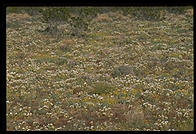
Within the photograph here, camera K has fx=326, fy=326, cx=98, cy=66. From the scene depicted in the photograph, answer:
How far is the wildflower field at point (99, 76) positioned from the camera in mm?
12070

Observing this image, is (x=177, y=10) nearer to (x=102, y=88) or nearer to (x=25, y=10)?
(x=25, y=10)

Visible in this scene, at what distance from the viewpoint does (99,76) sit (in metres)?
17.0

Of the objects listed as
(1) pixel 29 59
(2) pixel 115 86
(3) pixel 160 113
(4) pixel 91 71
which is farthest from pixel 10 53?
(3) pixel 160 113

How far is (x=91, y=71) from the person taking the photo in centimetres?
1805

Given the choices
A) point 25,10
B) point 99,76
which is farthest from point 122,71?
point 25,10

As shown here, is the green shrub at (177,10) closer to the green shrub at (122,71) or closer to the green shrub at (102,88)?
the green shrub at (122,71)

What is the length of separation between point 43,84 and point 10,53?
23.1 feet

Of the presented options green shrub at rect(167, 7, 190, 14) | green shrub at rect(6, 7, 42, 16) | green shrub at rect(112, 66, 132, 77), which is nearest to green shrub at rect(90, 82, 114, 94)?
green shrub at rect(112, 66, 132, 77)

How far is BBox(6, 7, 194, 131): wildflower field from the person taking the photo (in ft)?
39.6

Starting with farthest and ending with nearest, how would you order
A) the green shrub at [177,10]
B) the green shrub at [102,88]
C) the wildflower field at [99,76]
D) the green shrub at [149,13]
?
the green shrub at [177,10]
the green shrub at [149,13]
the green shrub at [102,88]
the wildflower field at [99,76]

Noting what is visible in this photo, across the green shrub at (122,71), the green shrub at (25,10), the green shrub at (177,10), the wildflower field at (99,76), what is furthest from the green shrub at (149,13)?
the green shrub at (122,71)

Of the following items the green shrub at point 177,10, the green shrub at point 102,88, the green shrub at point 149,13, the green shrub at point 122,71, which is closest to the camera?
the green shrub at point 102,88

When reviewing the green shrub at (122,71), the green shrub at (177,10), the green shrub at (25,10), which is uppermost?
the green shrub at (177,10)

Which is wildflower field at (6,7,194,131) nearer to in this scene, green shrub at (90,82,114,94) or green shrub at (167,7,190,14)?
green shrub at (90,82,114,94)
